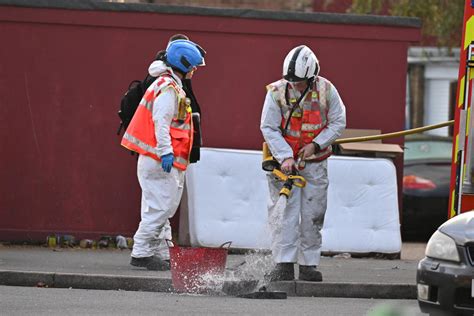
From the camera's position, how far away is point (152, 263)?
37.3 ft

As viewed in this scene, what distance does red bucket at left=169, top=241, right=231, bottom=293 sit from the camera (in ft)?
32.3

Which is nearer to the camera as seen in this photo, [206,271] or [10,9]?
[206,271]

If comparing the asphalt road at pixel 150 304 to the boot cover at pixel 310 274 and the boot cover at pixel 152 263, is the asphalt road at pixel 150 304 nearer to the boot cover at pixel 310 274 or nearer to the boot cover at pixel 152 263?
the boot cover at pixel 310 274

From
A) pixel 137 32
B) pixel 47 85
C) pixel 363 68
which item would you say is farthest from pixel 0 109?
pixel 363 68

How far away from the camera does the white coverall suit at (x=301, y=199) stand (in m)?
10.7

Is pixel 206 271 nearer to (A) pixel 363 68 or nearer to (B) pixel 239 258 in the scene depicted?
(B) pixel 239 258

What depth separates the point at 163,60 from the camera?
37.8 ft

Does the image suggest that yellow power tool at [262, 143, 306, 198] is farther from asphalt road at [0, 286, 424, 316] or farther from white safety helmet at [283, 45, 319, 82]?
asphalt road at [0, 286, 424, 316]

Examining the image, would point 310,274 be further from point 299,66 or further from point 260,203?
point 260,203

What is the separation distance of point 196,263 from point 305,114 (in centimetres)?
173

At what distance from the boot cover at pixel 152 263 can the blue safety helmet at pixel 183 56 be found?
1.68 metres

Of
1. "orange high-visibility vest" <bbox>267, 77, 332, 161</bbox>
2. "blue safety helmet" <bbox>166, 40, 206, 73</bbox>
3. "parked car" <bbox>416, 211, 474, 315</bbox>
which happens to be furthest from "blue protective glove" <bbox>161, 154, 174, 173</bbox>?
"parked car" <bbox>416, 211, 474, 315</bbox>

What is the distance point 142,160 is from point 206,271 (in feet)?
5.85

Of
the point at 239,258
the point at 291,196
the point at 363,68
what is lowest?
the point at 239,258
